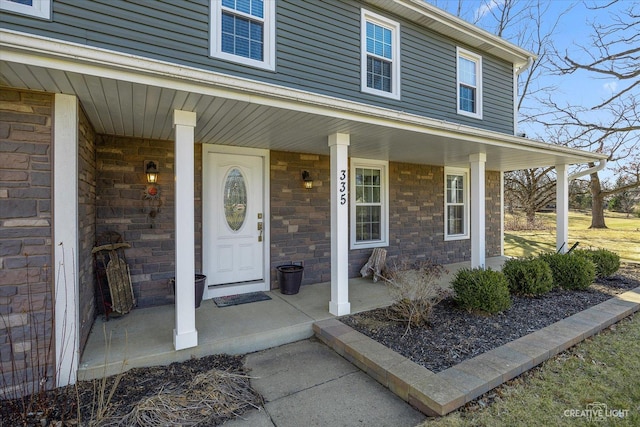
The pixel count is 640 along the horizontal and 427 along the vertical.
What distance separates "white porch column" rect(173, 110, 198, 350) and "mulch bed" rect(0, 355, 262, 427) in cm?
31

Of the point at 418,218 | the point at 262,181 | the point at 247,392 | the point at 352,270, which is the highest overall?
the point at 262,181

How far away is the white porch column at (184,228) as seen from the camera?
3.22 m

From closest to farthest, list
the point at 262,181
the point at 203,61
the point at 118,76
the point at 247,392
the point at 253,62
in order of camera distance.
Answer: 1. the point at 118,76
2. the point at 247,392
3. the point at 203,61
4. the point at 253,62
5. the point at 262,181

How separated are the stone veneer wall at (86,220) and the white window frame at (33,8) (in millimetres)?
894

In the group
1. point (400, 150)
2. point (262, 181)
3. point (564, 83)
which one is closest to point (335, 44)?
point (400, 150)

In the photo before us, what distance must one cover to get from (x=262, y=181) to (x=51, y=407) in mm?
3776

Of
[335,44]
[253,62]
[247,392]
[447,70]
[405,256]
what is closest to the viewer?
[247,392]

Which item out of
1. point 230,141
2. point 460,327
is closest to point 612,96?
point 460,327

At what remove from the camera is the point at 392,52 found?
5.63m

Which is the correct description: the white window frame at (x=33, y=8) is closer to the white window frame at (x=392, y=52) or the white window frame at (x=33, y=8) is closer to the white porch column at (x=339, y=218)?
the white porch column at (x=339, y=218)

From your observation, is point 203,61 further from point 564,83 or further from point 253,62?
point 564,83

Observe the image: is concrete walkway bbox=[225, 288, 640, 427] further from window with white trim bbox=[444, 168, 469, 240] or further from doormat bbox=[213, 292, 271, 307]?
window with white trim bbox=[444, 168, 469, 240]

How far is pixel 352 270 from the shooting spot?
6.46 m

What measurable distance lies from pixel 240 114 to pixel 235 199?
2049 millimetres
